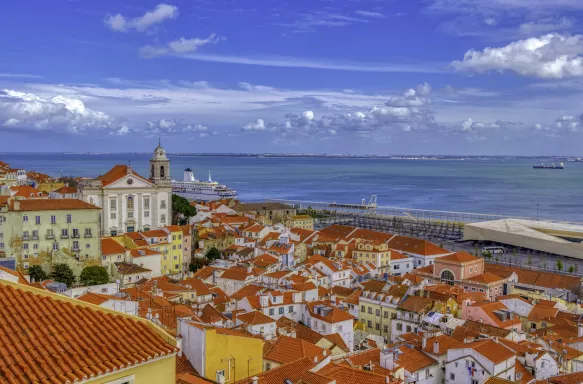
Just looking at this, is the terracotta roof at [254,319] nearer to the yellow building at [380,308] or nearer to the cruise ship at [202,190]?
the yellow building at [380,308]

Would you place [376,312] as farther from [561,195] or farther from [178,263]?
[561,195]

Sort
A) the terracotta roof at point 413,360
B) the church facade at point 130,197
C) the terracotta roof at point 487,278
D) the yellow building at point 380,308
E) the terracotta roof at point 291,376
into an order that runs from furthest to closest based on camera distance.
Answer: the church facade at point 130,197 < the terracotta roof at point 487,278 < the yellow building at point 380,308 < the terracotta roof at point 413,360 < the terracotta roof at point 291,376

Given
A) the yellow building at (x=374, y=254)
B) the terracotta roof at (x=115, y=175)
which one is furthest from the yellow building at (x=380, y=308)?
the terracotta roof at (x=115, y=175)

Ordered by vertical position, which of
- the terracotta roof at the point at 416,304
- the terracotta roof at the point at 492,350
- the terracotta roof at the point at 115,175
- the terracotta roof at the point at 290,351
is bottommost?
the terracotta roof at the point at 416,304

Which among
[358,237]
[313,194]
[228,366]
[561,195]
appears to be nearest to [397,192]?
[313,194]

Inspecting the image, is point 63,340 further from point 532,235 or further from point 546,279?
point 532,235

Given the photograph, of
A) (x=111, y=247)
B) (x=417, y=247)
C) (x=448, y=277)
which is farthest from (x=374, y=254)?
(x=111, y=247)

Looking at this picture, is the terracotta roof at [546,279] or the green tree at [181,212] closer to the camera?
the terracotta roof at [546,279]
